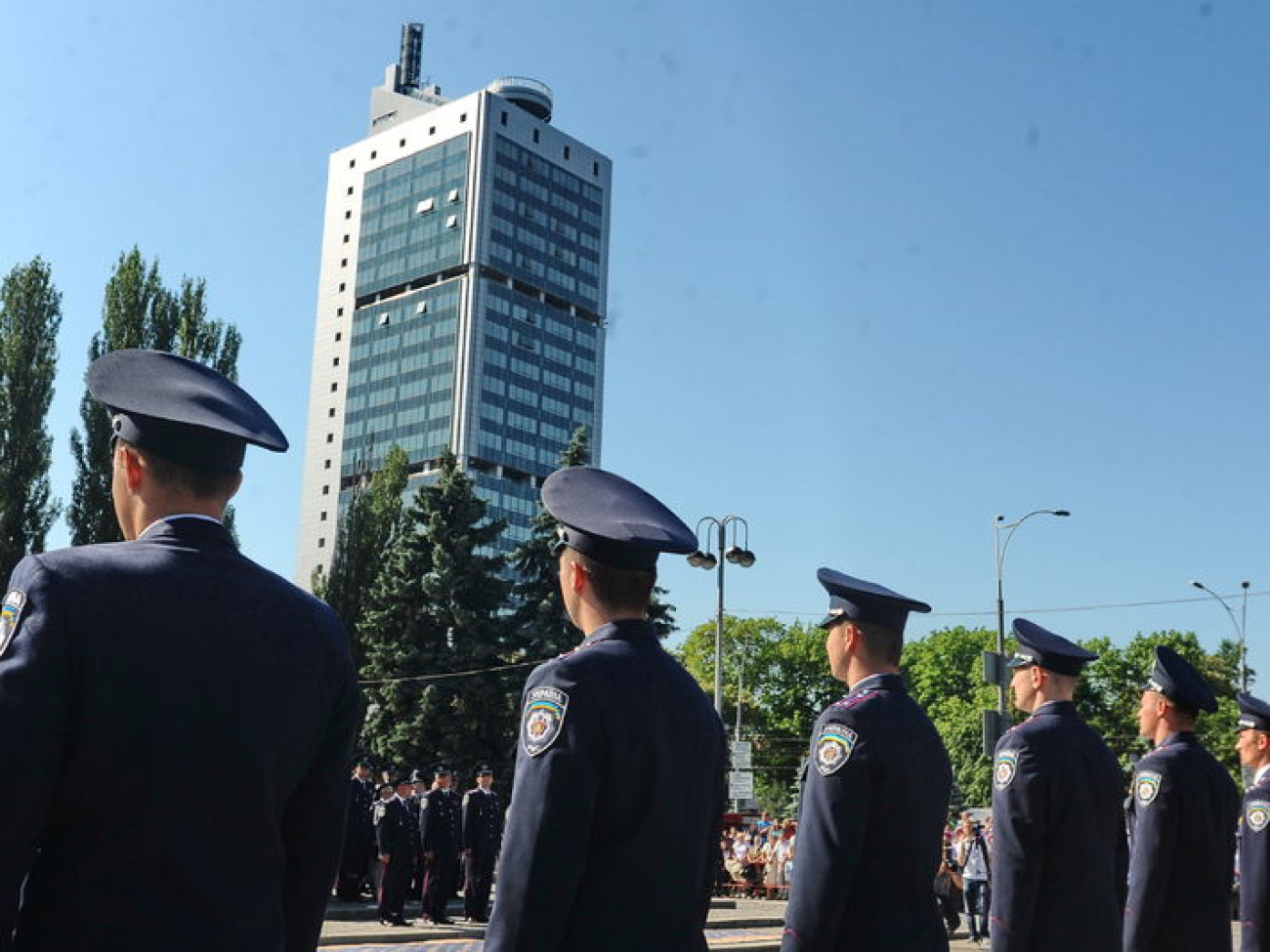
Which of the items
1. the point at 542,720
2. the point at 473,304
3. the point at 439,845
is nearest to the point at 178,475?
the point at 542,720

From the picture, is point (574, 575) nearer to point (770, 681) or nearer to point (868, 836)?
point (868, 836)

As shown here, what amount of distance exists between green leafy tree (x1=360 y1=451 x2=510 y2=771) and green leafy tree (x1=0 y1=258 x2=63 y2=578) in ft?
35.2

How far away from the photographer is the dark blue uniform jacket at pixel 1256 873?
7066 mm

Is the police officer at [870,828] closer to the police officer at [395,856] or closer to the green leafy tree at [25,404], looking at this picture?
the police officer at [395,856]

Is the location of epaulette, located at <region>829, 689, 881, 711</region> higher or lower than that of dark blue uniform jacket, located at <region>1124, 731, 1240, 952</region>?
higher

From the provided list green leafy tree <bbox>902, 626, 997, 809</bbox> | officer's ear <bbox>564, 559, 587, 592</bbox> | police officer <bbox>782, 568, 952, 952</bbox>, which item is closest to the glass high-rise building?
green leafy tree <bbox>902, 626, 997, 809</bbox>

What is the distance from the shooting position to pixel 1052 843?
5824 millimetres

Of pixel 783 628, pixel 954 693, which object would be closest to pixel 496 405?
pixel 783 628

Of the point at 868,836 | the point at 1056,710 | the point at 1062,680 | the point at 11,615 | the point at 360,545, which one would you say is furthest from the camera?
the point at 360,545

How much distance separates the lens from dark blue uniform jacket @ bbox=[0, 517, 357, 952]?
2.54m

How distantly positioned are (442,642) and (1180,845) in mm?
38695

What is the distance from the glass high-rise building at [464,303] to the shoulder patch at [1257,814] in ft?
401

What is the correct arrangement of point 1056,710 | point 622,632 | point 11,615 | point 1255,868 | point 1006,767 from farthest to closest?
1. point 1255,868
2. point 1056,710
3. point 1006,767
4. point 622,632
5. point 11,615

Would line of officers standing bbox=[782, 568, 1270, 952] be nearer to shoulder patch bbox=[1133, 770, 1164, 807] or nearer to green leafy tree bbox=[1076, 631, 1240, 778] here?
shoulder patch bbox=[1133, 770, 1164, 807]
